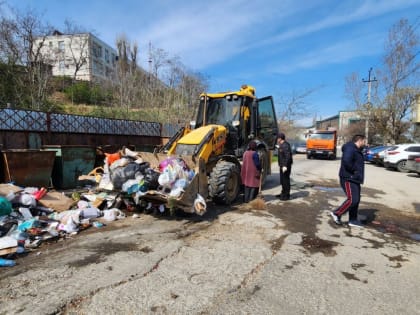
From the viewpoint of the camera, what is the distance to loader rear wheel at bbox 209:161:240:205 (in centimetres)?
584

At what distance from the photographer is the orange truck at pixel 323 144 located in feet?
70.9

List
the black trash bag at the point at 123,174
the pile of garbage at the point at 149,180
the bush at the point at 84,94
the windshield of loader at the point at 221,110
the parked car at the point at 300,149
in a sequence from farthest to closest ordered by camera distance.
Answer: the parked car at the point at 300,149 < the bush at the point at 84,94 < the windshield of loader at the point at 221,110 < the black trash bag at the point at 123,174 < the pile of garbage at the point at 149,180

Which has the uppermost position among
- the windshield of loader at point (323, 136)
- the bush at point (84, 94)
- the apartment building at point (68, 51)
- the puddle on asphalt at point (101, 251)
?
the apartment building at point (68, 51)

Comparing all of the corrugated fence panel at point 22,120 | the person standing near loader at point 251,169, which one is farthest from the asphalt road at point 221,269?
the corrugated fence panel at point 22,120

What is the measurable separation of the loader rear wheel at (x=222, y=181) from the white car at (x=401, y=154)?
13.0 m

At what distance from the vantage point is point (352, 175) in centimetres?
499

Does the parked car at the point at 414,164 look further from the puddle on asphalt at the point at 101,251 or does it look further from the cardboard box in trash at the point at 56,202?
the cardboard box in trash at the point at 56,202

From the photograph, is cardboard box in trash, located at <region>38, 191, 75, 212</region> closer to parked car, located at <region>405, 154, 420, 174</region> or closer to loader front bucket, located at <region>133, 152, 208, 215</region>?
loader front bucket, located at <region>133, 152, 208, 215</region>

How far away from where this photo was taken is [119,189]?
5219mm

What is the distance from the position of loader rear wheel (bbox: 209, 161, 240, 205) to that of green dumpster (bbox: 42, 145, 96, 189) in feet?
14.8

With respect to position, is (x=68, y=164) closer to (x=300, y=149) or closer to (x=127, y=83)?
(x=127, y=83)

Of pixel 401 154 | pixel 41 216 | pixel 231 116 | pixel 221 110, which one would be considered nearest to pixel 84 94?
pixel 221 110

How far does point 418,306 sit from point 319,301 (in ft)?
3.06

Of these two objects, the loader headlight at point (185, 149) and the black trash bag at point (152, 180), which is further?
the loader headlight at point (185, 149)
